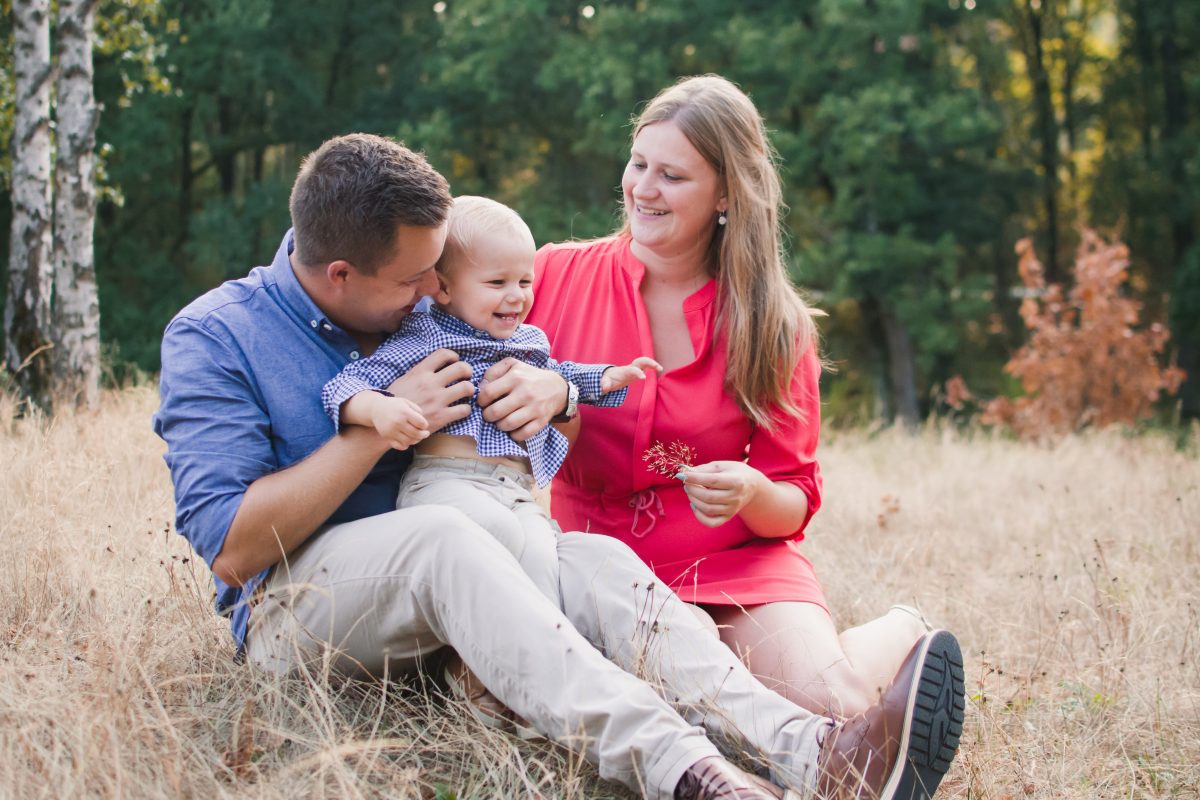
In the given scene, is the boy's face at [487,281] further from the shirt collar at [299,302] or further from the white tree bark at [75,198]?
the white tree bark at [75,198]

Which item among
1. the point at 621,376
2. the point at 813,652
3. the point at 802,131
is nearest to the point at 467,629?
the point at 621,376

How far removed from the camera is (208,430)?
8.11ft

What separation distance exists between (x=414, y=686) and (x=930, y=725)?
1.24m

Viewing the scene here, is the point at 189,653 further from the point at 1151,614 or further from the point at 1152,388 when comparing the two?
the point at 1152,388

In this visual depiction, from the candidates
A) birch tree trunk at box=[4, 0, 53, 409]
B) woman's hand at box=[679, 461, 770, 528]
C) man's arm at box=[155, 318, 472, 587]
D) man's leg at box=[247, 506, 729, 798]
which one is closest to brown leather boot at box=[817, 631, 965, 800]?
man's leg at box=[247, 506, 729, 798]

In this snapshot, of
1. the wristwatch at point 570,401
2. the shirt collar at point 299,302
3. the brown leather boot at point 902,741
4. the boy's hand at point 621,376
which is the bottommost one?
the brown leather boot at point 902,741

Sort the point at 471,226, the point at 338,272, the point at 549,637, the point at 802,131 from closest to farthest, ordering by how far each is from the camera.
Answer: the point at 549,637
the point at 338,272
the point at 471,226
the point at 802,131

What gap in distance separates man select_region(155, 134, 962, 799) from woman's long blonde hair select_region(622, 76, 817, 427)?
0.78m

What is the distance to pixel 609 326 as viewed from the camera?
11.2 ft

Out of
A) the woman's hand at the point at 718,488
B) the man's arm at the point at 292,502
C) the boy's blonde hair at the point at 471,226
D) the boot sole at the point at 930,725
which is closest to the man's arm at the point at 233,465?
the man's arm at the point at 292,502

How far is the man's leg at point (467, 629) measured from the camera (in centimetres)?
223

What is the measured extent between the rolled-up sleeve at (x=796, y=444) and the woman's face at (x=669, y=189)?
1.79ft

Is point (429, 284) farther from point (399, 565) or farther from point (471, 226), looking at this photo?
point (399, 565)

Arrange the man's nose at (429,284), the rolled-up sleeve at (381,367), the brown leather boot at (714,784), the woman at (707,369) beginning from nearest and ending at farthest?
the brown leather boot at (714,784) < the rolled-up sleeve at (381,367) < the man's nose at (429,284) < the woman at (707,369)
